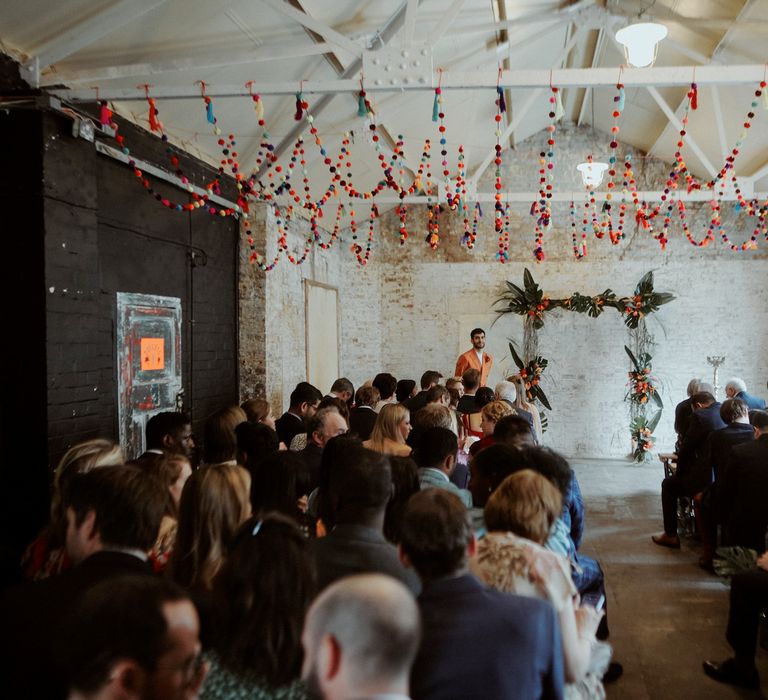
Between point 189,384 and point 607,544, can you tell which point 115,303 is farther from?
point 607,544

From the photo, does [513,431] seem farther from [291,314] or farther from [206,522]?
[291,314]

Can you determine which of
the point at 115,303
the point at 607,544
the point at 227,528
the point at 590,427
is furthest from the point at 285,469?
the point at 590,427

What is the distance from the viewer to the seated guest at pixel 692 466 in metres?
5.53

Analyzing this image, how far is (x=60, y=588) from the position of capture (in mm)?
1751

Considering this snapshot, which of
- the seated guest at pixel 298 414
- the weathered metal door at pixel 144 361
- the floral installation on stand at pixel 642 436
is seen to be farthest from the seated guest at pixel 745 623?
the floral installation on stand at pixel 642 436

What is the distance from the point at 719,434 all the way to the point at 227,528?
4.16 metres

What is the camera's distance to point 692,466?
5.66 meters

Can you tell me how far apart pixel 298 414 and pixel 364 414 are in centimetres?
52

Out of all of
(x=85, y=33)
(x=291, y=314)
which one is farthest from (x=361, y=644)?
(x=291, y=314)

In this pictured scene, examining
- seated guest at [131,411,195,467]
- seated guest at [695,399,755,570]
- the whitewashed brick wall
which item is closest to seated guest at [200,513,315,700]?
seated guest at [131,411,195,467]

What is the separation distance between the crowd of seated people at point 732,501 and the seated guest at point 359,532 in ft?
7.38

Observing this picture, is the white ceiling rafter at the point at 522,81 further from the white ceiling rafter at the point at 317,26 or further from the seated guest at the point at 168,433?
the seated guest at the point at 168,433

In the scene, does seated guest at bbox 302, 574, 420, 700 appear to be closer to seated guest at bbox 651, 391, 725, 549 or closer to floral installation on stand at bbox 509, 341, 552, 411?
seated guest at bbox 651, 391, 725, 549

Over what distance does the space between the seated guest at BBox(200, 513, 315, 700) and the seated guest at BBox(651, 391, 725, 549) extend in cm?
466
